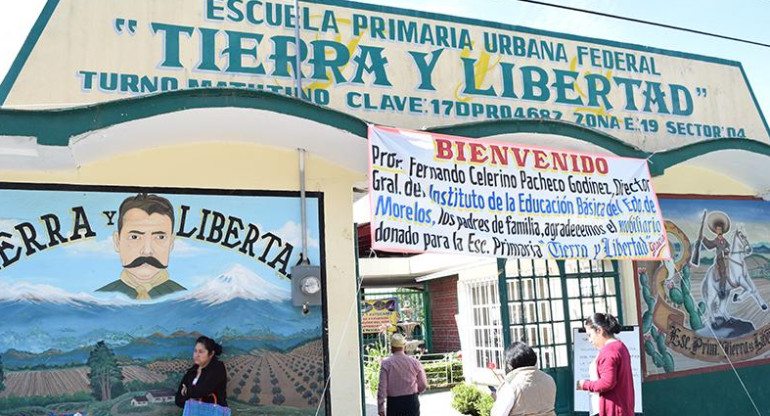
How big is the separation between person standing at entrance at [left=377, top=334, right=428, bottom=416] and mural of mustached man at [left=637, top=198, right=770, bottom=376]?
3.63m

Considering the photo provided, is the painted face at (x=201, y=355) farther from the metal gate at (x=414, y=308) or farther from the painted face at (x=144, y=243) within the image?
the metal gate at (x=414, y=308)

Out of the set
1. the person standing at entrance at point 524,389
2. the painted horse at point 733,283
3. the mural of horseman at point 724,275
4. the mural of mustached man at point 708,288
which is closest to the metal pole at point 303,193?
the person standing at entrance at point 524,389

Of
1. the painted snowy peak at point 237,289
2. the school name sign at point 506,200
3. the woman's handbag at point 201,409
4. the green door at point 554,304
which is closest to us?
the woman's handbag at point 201,409

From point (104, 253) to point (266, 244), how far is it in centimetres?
163

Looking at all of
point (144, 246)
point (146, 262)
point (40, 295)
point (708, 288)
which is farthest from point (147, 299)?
point (708, 288)

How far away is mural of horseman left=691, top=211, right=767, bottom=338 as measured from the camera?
31.8 ft

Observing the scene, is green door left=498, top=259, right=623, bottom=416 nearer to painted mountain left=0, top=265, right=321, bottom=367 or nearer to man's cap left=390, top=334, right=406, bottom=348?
man's cap left=390, top=334, right=406, bottom=348

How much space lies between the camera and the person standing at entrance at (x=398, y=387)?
733 centimetres

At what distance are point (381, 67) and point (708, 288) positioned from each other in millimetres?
5624

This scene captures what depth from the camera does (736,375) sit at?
969 centimetres

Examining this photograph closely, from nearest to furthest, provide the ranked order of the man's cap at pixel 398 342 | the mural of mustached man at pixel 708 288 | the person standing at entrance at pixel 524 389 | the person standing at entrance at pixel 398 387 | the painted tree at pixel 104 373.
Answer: the person standing at entrance at pixel 524 389 < the painted tree at pixel 104 373 < the person standing at entrance at pixel 398 387 < the man's cap at pixel 398 342 < the mural of mustached man at pixel 708 288

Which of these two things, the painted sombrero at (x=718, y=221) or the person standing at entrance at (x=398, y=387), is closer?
the person standing at entrance at (x=398, y=387)

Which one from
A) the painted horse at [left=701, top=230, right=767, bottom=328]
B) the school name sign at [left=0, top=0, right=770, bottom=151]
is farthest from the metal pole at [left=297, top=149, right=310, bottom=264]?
the painted horse at [left=701, top=230, right=767, bottom=328]

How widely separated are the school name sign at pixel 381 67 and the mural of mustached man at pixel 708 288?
4.38 feet
